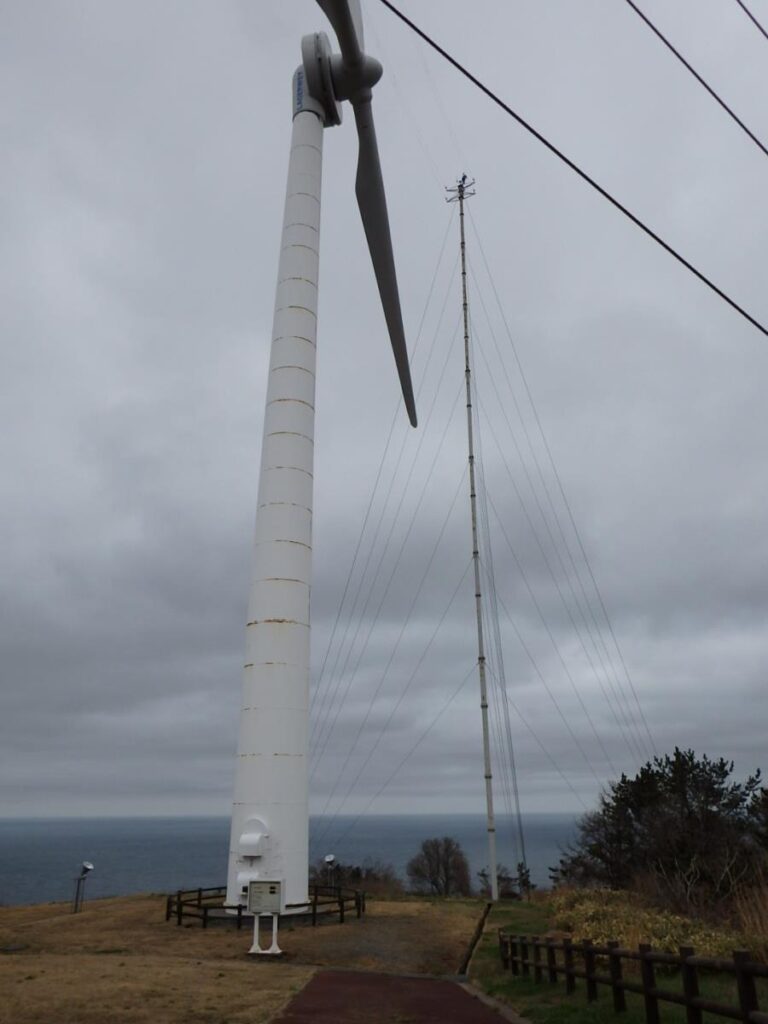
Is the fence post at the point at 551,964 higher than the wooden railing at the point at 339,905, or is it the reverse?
the wooden railing at the point at 339,905

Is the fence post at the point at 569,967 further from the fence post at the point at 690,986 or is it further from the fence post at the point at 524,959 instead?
the fence post at the point at 690,986

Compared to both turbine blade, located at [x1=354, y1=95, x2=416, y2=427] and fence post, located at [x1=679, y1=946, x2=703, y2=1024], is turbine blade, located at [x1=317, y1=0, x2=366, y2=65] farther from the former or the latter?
fence post, located at [x1=679, y1=946, x2=703, y2=1024]

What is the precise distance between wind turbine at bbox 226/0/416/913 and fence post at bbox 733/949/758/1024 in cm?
1401

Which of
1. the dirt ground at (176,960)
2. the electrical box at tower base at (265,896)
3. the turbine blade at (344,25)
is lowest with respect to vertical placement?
the dirt ground at (176,960)

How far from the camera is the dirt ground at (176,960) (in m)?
12.8

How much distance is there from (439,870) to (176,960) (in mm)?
64218

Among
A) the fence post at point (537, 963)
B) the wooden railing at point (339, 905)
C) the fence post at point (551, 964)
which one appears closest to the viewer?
the fence post at point (551, 964)

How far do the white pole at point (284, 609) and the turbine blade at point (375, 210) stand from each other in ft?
9.51

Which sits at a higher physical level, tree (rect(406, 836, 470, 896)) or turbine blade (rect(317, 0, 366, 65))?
turbine blade (rect(317, 0, 366, 65))

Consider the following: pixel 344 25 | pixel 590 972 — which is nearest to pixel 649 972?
pixel 590 972

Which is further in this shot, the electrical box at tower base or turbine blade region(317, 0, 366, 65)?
the electrical box at tower base

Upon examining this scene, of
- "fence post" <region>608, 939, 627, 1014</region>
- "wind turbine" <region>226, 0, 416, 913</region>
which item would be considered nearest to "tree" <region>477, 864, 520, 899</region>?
"wind turbine" <region>226, 0, 416, 913</region>

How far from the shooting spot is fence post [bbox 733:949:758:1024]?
26.1ft

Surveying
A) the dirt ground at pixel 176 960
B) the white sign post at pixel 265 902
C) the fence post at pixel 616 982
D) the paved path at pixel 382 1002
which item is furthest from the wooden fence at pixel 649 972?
the white sign post at pixel 265 902
